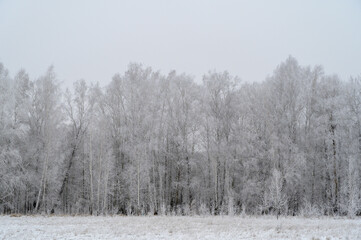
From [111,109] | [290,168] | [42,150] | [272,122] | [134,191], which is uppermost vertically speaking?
[111,109]

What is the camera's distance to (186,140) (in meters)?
29.0

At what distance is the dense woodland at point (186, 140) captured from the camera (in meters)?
25.4

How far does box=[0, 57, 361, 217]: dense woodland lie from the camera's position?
998 inches

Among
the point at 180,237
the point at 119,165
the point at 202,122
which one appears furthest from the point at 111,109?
the point at 180,237

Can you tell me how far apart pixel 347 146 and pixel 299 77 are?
7221mm

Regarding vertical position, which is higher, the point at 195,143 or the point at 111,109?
the point at 111,109

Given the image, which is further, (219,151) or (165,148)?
(165,148)

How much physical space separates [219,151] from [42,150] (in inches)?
622

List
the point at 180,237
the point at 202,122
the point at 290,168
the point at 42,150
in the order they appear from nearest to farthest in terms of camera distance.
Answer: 1. the point at 180,237
2. the point at 290,168
3. the point at 42,150
4. the point at 202,122

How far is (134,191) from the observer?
27.3m

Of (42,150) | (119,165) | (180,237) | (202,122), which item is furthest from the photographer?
(119,165)

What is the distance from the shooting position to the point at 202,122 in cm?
2852

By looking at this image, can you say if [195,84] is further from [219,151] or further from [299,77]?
[299,77]

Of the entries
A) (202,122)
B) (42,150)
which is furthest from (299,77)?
(42,150)
